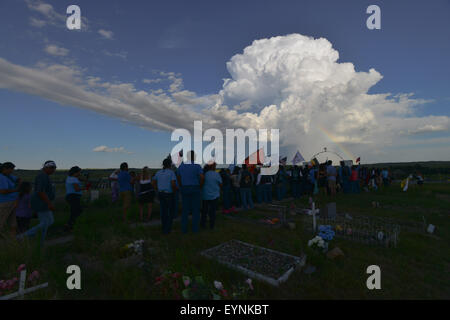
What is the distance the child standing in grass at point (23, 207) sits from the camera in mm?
5469

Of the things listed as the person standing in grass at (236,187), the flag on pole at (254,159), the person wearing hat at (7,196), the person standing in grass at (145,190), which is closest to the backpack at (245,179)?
the person standing in grass at (236,187)

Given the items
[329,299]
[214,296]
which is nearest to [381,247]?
[329,299]

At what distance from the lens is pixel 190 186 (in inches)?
247

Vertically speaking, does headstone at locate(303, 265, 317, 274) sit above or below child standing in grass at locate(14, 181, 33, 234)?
below

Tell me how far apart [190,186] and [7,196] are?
4579 millimetres

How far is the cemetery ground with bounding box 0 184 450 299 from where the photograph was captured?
133 inches

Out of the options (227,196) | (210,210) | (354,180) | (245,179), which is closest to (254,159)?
(245,179)

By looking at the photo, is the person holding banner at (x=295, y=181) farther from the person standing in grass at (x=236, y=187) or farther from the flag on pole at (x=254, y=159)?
the person standing in grass at (x=236, y=187)

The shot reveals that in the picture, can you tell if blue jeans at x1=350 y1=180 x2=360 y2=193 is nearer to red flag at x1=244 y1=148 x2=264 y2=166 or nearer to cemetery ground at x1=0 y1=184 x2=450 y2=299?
red flag at x1=244 y1=148 x2=264 y2=166

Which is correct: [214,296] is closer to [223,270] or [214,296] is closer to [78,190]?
[223,270]

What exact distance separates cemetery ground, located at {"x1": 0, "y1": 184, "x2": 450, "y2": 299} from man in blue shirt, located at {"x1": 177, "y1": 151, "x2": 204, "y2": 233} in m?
0.50

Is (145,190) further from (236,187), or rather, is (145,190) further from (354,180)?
(354,180)

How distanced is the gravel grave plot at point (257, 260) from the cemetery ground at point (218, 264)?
14 centimetres

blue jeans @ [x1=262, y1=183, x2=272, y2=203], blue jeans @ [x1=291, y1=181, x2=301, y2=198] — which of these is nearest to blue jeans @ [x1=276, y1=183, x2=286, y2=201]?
blue jeans @ [x1=291, y1=181, x2=301, y2=198]
